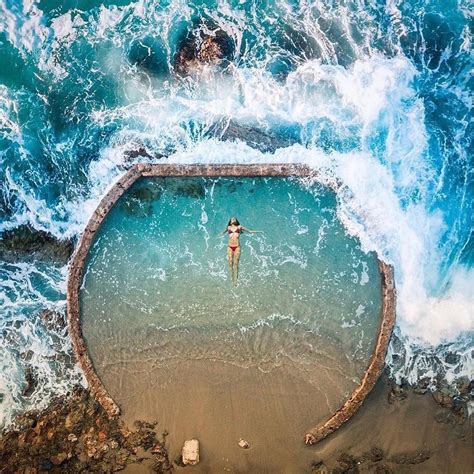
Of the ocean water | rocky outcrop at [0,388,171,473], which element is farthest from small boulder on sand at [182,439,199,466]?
the ocean water

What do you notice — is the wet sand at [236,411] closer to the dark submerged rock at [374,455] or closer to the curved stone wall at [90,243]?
the curved stone wall at [90,243]

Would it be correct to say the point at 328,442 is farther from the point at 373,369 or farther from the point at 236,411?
the point at 236,411

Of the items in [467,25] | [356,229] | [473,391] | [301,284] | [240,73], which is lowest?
[473,391]

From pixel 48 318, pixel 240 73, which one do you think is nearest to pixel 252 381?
pixel 48 318

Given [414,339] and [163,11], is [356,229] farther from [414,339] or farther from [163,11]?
[163,11]

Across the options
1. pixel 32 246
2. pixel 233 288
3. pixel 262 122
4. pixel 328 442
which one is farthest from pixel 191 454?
pixel 262 122

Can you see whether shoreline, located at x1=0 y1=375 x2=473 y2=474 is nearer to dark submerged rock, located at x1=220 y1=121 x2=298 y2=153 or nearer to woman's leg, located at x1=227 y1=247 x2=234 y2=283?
woman's leg, located at x1=227 y1=247 x2=234 y2=283
